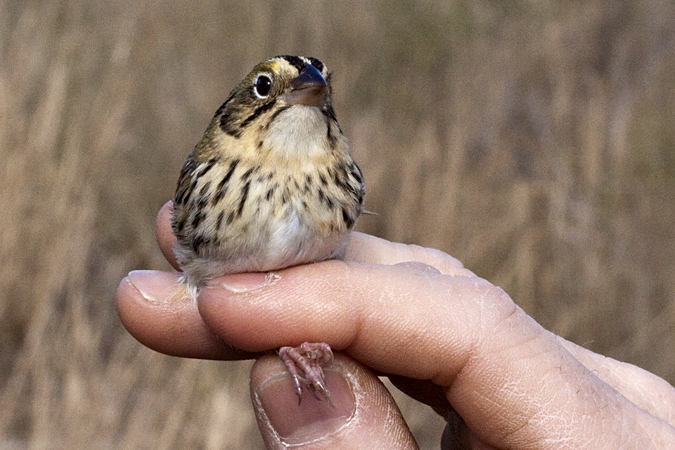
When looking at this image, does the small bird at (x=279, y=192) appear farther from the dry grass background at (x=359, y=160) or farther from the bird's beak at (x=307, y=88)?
the dry grass background at (x=359, y=160)

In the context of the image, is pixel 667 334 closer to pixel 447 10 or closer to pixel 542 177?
pixel 542 177

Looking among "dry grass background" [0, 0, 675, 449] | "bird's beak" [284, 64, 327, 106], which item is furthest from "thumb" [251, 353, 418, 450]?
"dry grass background" [0, 0, 675, 449]

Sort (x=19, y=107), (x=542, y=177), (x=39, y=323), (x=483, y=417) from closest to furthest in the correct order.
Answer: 1. (x=483, y=417)
2. (x=39, y=323)
3. (x=19, y=107)
4. (x=542, y=177)

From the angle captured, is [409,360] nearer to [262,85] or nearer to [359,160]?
[262,85]

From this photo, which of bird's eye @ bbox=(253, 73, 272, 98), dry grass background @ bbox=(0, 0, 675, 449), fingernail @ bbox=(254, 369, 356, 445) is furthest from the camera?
dry grass background @ bbox=(0, 0, 675, 449)

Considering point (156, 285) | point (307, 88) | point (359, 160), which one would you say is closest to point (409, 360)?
point (307, 88)

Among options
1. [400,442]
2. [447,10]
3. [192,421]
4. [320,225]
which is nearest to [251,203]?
[320,225]

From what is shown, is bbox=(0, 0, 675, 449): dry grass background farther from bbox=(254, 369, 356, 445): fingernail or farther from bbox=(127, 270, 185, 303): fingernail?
bbox=(254, 369, 356, 445): fingernail
